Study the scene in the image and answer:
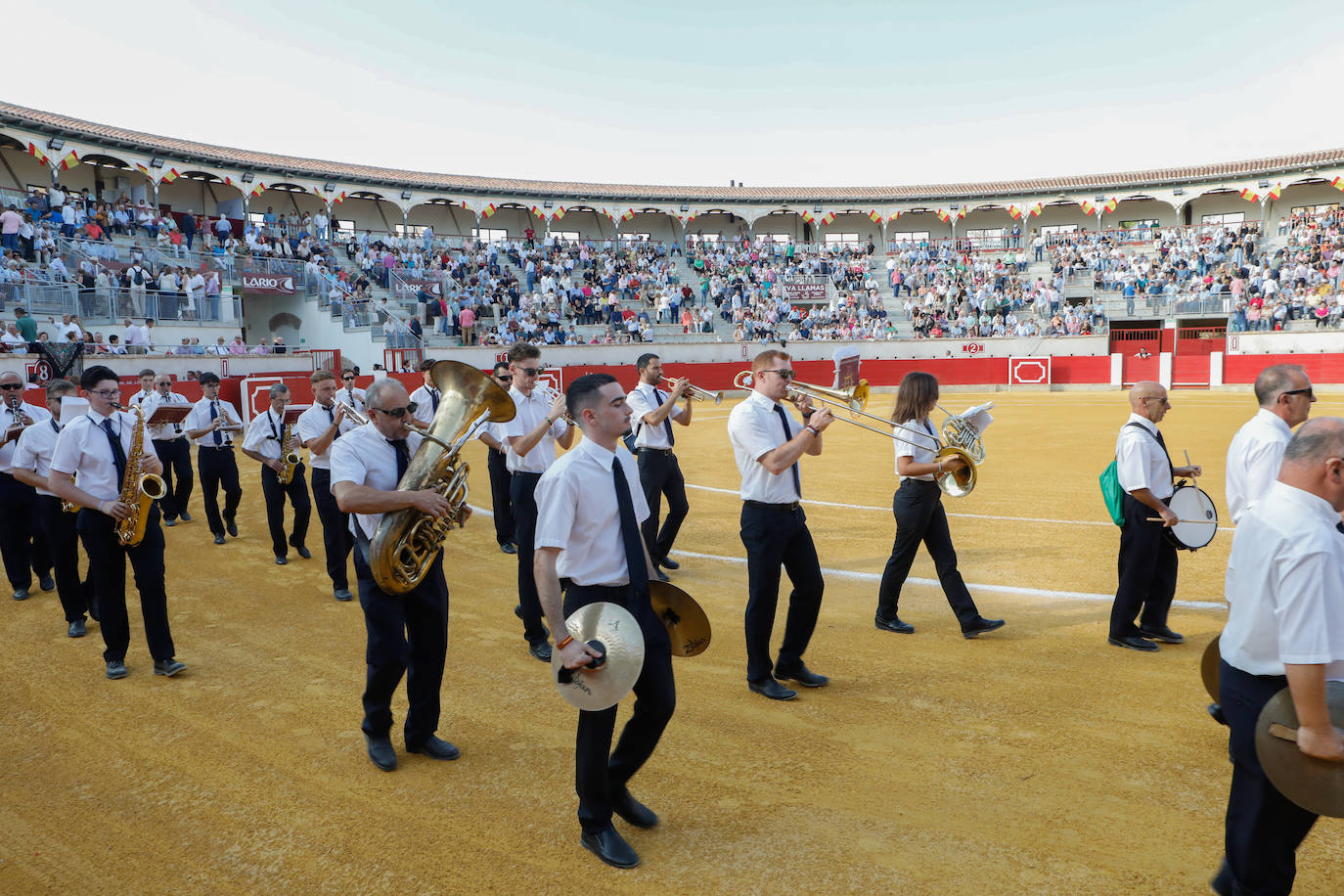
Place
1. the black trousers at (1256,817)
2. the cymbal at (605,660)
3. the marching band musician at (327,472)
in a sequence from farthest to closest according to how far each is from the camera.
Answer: the marching band musician at (327,472) → the cymbal at (605,660) → the black trousers at (1256,817)

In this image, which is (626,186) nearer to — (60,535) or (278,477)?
(278,477)

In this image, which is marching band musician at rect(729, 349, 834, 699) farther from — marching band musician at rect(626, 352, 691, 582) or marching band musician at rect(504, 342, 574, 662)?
marching band musician at rect(626, 352, 691, 582)

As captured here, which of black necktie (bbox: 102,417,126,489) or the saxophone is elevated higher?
black necktie (bbox: 102,417,126,489)

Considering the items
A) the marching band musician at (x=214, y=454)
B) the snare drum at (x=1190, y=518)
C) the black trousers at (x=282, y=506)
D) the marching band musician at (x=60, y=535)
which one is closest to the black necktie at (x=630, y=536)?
the snare drum at (x=1190, y=518)

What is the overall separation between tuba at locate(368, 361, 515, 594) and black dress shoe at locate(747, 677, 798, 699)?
2.02m

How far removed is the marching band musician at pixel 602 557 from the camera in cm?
346

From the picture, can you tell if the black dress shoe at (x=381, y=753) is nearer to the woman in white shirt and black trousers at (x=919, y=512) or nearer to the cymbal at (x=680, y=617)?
the cymbal at (x=680, y=617)

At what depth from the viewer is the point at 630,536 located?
353 cm

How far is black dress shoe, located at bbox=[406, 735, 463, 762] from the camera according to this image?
453 centimetres

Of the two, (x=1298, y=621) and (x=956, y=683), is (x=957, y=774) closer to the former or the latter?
(x=956, y=683)

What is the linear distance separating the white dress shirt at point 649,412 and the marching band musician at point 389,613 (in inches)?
150

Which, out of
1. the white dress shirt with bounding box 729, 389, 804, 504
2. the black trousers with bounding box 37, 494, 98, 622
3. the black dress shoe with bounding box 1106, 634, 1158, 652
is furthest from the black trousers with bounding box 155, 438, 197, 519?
the black dress shoe with bounding box 1106, 634, 1158, 652

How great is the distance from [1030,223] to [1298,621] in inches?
1896

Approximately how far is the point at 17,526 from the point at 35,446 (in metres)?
1.59
